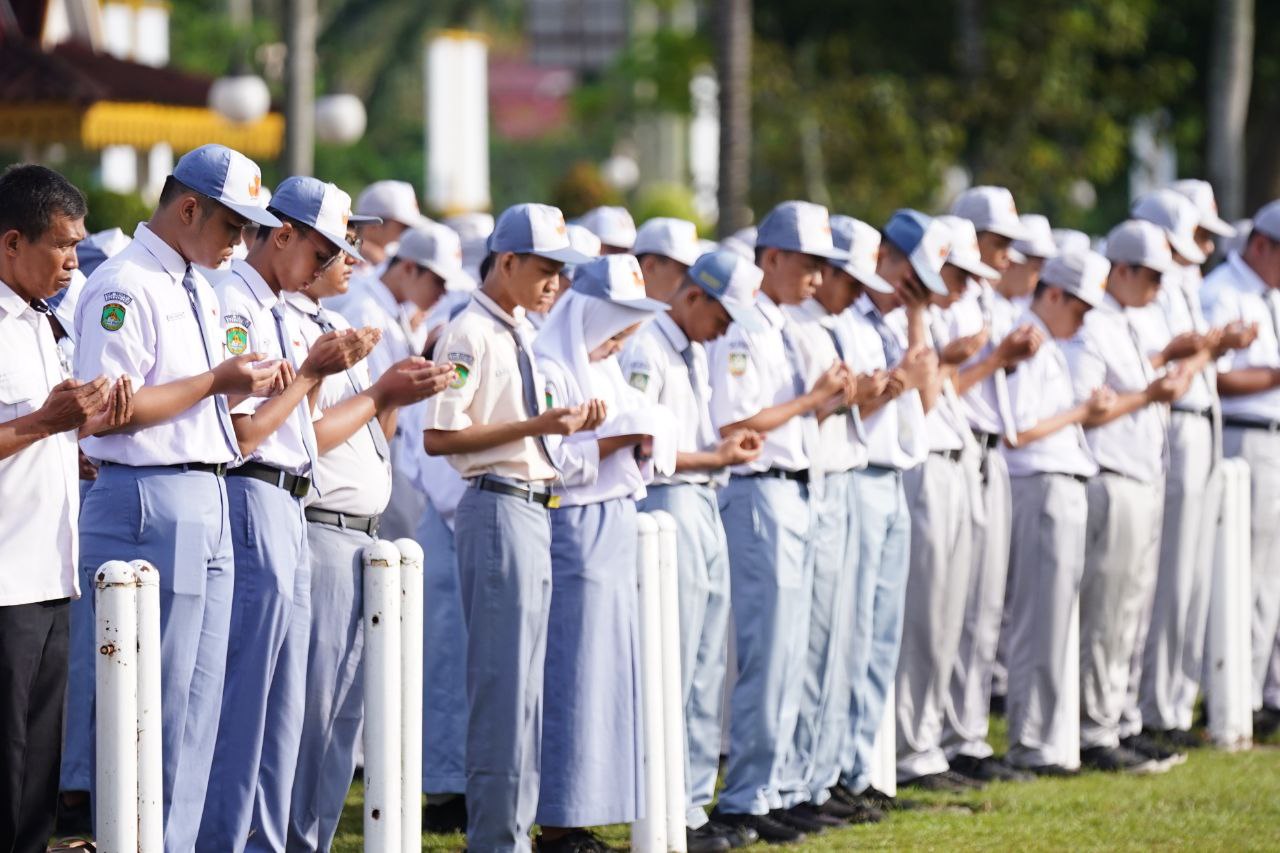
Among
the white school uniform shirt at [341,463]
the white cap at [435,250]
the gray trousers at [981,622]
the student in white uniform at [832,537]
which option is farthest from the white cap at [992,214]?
the white school uniform shirt at [341,463]

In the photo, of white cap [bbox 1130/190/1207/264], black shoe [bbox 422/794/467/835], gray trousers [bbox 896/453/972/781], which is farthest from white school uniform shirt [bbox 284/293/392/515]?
white cap [bbox 1130/190/1207/264]

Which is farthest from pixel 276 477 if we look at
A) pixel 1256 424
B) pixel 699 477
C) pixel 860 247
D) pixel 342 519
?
pixel 1256 424

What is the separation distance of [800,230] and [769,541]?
125 cm

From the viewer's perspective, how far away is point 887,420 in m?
10.1

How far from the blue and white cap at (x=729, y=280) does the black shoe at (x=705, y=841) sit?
1.93m

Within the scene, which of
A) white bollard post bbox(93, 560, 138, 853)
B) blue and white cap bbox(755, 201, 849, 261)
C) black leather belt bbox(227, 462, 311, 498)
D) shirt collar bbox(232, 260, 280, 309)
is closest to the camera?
white bollard post bbox(93, 560, 138, 853)

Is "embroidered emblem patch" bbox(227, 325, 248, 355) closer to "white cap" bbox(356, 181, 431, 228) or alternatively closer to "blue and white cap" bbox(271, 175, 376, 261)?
"blue and white cap" bbox(271, 175, 376, 261)

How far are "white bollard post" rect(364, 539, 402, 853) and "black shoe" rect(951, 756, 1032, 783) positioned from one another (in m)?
4.20

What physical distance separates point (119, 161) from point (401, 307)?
21473mm

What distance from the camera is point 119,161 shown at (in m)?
31.6

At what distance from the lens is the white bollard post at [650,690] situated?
850cm

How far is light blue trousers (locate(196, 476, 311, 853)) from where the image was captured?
725 centimetres

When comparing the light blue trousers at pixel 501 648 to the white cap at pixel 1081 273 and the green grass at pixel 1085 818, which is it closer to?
the green grass at pixel 1085 818

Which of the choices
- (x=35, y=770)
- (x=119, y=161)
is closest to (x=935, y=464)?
(x=35, y=770)
